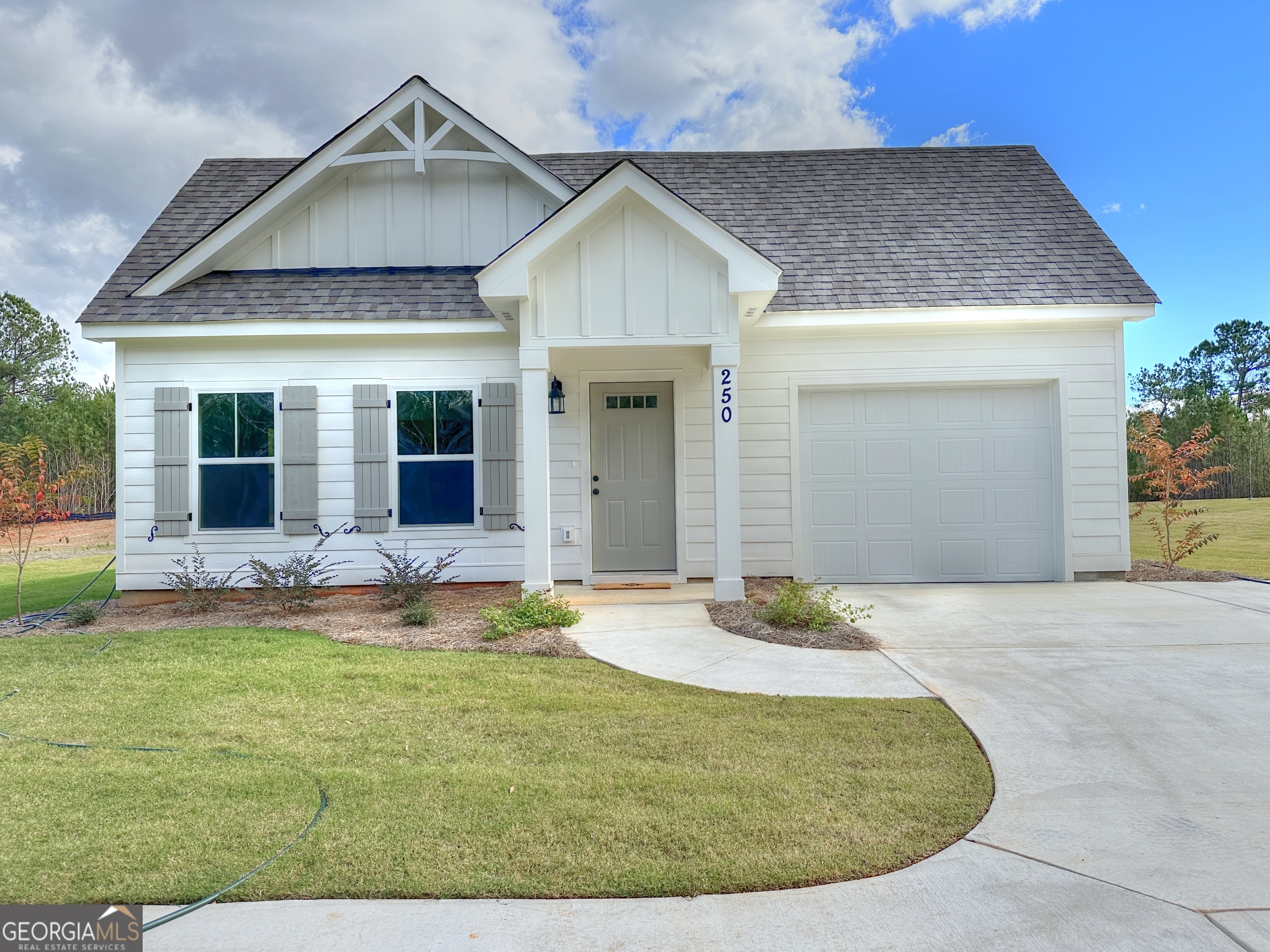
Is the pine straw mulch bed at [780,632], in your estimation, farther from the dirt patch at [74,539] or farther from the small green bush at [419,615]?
the dirt patch at [74,539]

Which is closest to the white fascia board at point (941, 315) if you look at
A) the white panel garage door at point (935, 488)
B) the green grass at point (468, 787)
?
the white panel garage door at point (935, 488)

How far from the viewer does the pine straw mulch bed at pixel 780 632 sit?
5.45 metres

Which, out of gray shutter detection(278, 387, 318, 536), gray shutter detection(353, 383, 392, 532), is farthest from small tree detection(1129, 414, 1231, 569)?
gray shutter detection(278, 387, 318, 536)

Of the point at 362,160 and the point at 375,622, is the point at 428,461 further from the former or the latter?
the point at 362,160

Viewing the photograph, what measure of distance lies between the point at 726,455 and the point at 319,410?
4.66 meters

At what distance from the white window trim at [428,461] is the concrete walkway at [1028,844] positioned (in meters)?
3.24

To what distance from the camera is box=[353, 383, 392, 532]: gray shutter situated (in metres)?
8.02

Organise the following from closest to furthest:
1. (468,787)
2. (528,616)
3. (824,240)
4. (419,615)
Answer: (468,787) → (528,616) → (419,615) → (824,240)

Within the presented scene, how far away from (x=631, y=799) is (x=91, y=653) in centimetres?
513

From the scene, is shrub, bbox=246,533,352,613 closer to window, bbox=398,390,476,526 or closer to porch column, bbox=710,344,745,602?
window, bbox=398,390,476,526

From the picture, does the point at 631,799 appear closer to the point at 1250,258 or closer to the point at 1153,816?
the point at 1153,816

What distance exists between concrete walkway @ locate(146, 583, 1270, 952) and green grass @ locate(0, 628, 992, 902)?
0.37 feet

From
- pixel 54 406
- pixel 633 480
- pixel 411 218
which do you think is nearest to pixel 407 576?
pixel 633 480

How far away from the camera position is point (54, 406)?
69.4 feet
